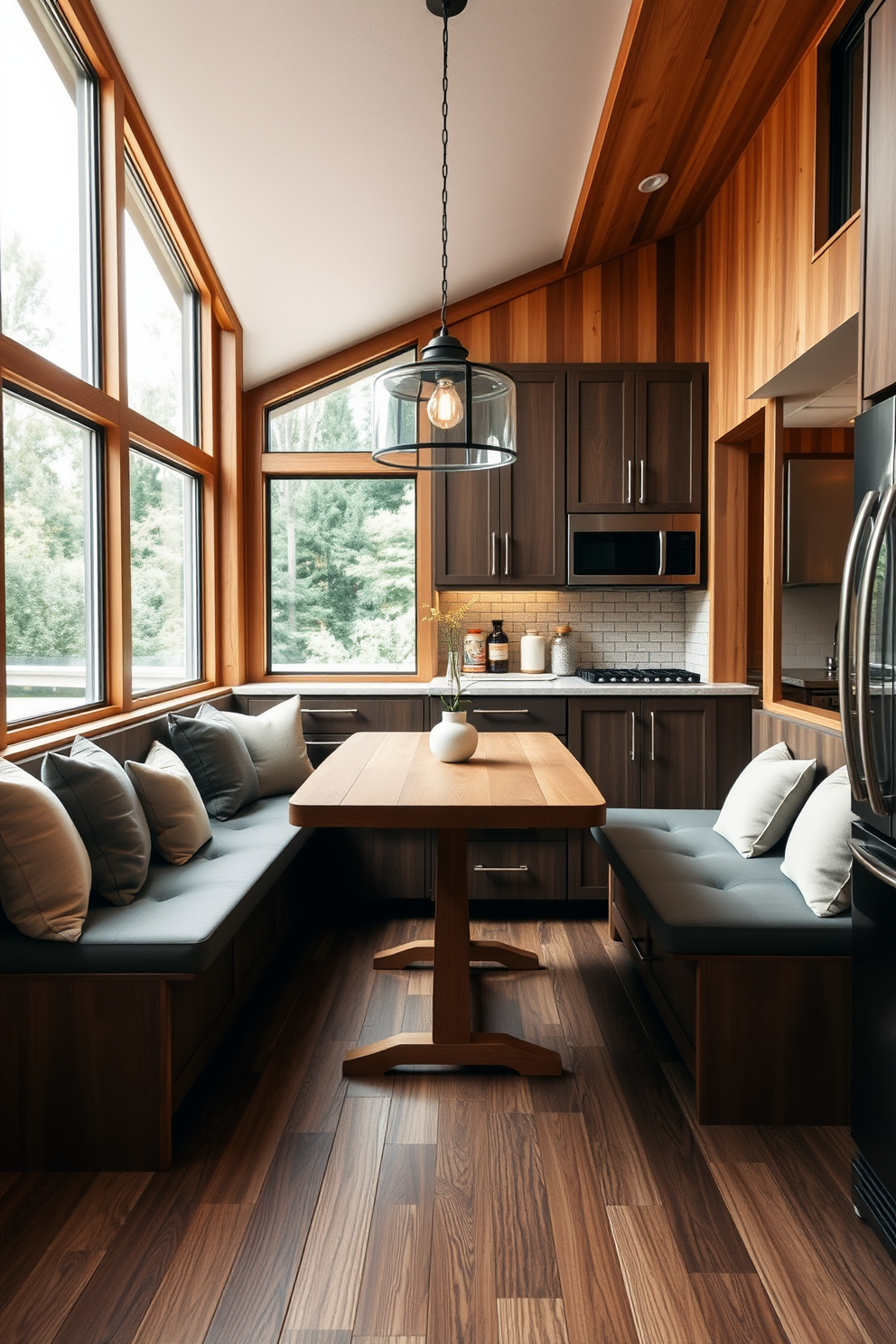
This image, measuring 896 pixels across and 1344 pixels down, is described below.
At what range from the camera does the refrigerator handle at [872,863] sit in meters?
1.69

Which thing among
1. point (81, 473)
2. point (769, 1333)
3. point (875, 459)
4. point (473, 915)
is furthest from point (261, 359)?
point (769, 1333)

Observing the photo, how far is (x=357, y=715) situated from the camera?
4059 mm

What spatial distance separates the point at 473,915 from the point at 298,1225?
2.23 metres

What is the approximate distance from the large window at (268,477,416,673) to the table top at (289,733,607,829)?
5.16 feet

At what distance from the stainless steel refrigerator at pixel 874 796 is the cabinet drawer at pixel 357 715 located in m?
2.38

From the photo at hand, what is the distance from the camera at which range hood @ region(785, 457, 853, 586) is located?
4.49m

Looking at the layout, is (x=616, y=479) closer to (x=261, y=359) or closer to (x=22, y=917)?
(x=261, y=359)

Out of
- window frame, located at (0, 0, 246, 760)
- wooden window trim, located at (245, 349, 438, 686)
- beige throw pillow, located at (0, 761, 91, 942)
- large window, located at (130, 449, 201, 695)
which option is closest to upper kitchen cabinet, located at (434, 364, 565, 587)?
wooden window trim, located at (245, 349, 438, 686)

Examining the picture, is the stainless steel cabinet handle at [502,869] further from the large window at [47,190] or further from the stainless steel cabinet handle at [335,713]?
the large window at [47,190]

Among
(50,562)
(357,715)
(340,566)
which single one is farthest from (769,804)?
(340,566)

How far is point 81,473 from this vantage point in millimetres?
2973

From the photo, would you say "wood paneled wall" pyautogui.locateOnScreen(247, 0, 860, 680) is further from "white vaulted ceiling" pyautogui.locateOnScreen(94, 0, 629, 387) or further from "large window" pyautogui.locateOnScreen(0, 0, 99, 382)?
"large window" pyautogui.locateOnScreen(0, 0, 99, 382)

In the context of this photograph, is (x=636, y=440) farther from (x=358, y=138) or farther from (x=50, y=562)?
(x=50, y=562)

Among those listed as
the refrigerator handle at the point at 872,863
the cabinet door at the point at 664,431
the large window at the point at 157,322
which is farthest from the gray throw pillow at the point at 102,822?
the cabinet door at the point at 664,431
